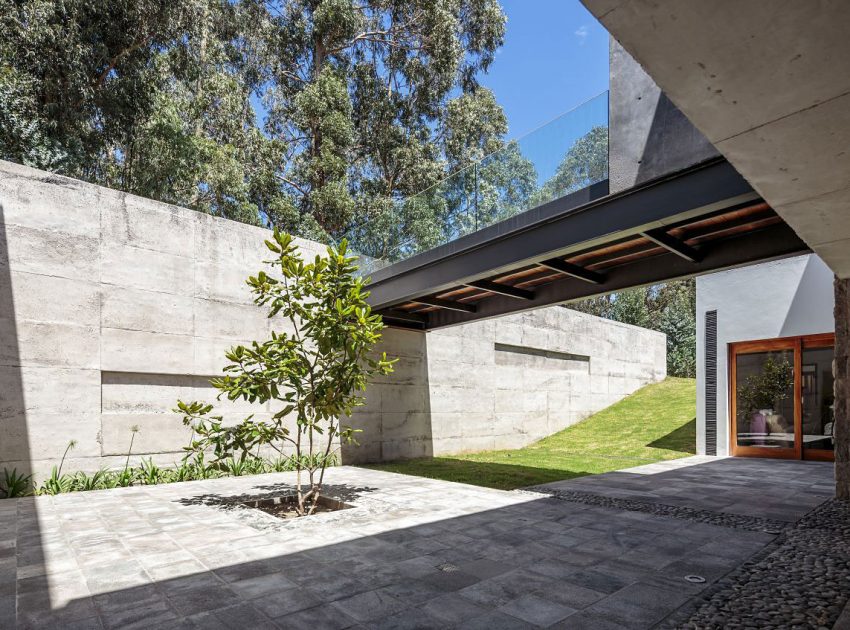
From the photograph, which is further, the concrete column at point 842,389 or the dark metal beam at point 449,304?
the dark metal beam at point 449,304

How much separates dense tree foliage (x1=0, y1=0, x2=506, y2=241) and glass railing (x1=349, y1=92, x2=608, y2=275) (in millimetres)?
8804

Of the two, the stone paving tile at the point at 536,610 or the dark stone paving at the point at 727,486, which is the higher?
the stone paving tile at the point at 536,610

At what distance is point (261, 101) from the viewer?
67.2 feet

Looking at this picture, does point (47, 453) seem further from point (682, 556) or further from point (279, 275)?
point (682, 556)

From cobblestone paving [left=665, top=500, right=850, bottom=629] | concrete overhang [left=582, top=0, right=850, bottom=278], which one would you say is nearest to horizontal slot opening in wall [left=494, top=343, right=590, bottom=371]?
cobblestone paving [left=665, top=500, right=850, bottom=629]

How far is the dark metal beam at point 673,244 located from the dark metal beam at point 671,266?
0.69 feet

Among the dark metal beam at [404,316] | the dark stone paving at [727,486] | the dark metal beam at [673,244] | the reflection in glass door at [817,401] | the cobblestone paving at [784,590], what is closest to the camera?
the cobblestone paving at [784,590]

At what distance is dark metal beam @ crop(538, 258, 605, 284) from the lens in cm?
690

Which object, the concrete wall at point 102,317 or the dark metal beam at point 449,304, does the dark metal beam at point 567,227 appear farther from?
the concrete wall at point 102,317

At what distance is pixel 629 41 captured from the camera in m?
2.09

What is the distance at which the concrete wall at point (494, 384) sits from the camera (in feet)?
36.7

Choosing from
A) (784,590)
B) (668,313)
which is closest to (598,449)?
(784,590)

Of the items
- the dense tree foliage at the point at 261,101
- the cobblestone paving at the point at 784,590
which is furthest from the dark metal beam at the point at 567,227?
the dense tree foliage at the point at 261,101

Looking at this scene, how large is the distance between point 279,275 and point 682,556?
786 cm
